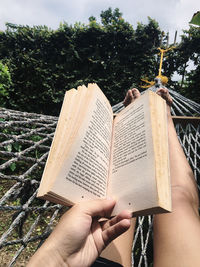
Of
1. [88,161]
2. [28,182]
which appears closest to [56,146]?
[88,161]

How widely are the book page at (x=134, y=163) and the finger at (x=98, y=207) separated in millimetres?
19

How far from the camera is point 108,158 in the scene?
584mm

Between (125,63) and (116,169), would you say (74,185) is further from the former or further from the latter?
(125,63)

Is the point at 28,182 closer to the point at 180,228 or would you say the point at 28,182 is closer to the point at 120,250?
the point at 120,250

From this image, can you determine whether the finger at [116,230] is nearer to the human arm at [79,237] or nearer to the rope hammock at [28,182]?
the human arm at [79,237]

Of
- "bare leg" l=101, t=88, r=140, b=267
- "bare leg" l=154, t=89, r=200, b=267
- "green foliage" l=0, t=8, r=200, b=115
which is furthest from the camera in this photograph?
"green foliage" l=0, t=8, r=200, b=115

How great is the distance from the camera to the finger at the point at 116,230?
41 centimetres

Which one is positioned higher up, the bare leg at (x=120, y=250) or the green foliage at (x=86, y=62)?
the green foliage at (x=86, y=62)

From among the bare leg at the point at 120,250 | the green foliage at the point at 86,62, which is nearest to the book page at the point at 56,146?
the bare leg at the point at 120,250

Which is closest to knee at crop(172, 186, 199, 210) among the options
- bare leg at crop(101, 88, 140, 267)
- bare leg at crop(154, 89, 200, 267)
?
bare leg at crop(154, 89, 200, 267)

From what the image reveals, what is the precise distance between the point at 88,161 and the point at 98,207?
0.13 metres

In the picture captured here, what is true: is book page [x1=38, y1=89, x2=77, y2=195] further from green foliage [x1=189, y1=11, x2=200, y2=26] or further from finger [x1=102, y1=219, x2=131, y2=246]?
green foliage [x1=189, y1=11, x2=200, y2=26]

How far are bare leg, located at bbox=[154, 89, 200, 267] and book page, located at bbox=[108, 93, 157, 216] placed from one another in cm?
28

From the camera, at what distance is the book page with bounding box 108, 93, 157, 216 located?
1.34ft
